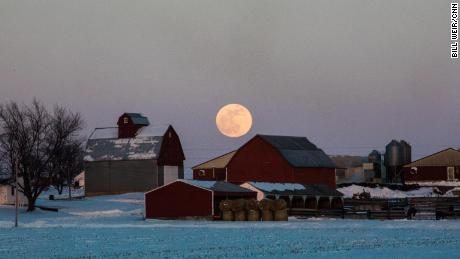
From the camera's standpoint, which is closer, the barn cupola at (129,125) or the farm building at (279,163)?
the farm building at (279,163)

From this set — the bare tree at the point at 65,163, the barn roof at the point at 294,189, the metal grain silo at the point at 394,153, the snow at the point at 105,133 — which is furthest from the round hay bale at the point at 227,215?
the metal grain silo at the point at 394,153

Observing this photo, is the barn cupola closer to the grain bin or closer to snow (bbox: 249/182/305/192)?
snow (bbox: 249/182/305/192)

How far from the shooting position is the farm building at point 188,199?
66750mm

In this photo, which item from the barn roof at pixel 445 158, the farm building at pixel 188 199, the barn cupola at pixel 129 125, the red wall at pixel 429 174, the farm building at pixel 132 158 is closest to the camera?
the farm building at pixel 188 199

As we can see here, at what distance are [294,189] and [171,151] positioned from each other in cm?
2680

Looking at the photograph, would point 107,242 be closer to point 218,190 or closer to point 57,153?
point 218,190

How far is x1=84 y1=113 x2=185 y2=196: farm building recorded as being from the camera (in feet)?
319

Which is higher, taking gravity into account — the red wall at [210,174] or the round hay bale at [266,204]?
the red wall at [210,174]

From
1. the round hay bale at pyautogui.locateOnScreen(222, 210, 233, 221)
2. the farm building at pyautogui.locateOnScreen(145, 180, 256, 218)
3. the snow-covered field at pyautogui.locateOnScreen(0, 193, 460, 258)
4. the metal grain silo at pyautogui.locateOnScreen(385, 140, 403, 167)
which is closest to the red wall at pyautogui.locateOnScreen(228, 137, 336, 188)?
the farm building at pyautogui.locateOnScreen(145, 180, 256, 218)

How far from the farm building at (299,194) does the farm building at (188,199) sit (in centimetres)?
276

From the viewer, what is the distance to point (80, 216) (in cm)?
7250

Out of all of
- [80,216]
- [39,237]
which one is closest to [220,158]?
[80,216]

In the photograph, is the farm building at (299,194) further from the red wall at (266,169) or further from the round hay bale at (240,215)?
the round hay bale at (240,215)

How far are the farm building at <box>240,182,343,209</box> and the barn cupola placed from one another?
92.6 feet
